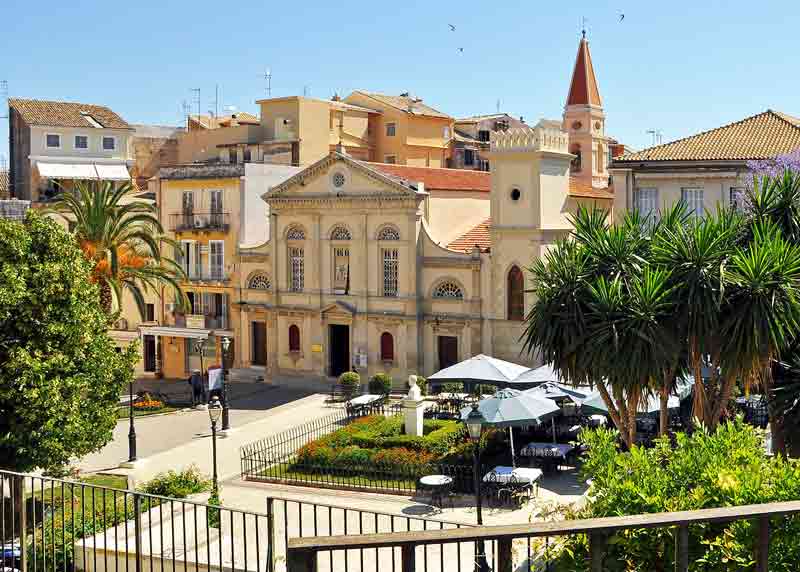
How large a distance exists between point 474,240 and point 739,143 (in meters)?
11.3

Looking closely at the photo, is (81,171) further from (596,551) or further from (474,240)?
(596,551)

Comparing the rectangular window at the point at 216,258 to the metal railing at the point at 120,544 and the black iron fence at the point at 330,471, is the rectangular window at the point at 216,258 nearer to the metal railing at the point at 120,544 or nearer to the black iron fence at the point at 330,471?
the black iron fence at the point at 330,471

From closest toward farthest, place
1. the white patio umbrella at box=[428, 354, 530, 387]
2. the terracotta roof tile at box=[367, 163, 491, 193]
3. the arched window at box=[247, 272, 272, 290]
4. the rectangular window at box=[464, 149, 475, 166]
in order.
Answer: the white patio umbrella at box=[428, 354, 530, 387]
the terracotta roof tile at box=[367, 163, 491, 193]
the arched window at box=[247, 272, 272, 290]
the rectangular window at box=[464, 149, 475, 166]

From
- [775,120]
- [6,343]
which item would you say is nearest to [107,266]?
[6,343]

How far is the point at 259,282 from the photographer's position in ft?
152

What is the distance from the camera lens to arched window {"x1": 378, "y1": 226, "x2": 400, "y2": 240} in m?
41.4

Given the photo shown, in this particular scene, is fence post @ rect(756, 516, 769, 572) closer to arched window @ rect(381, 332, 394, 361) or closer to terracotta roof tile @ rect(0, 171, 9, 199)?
arched window @ rect(381, 332, 394, 361)

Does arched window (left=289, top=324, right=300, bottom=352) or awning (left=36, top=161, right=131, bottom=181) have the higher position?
awning (left=36, top=161, right=131, bottom=181)

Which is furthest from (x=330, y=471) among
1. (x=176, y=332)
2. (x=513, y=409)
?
(x=176, y=332)

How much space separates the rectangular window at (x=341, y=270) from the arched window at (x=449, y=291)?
4.32 meters

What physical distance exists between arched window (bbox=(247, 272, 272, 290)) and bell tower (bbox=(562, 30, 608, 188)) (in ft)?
82.0

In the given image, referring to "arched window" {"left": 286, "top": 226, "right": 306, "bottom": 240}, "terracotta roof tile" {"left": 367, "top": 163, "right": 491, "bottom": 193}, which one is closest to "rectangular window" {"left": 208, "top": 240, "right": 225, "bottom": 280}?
"arched window" {"left": 286, "top": 226, "right": 306, "bottom": 240}

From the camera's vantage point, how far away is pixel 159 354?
161 ft

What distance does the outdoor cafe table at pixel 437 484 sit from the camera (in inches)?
901
